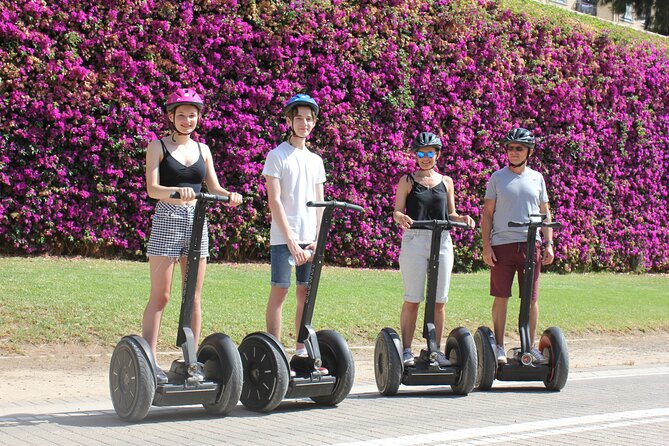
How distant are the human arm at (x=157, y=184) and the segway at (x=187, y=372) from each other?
0.06m

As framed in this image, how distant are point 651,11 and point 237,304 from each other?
26.4m

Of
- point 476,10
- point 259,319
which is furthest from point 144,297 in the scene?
point 476,10

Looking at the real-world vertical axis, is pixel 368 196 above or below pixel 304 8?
below

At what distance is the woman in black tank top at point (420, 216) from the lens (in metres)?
8.22

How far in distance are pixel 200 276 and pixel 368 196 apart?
33.0 ft

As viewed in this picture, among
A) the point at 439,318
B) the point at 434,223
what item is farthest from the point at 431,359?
the point at 434,223

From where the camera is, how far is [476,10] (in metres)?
18.2

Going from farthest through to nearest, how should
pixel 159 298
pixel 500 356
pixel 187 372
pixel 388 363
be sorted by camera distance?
1. pixel 500 356
2. pixel 388 363
3. pixel 159 298
4. pixel 187 372

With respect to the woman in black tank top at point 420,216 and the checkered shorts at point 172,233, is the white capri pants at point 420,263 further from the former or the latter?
the checkered shorts at point 172,233

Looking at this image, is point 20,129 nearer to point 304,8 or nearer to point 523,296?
point 304,8

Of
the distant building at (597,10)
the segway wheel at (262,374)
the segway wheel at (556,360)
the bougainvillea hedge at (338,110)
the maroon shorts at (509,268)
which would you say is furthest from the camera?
the distant building at (597,10)

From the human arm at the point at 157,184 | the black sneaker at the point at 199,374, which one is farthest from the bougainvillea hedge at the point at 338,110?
the black sneaker at the point at 199,374

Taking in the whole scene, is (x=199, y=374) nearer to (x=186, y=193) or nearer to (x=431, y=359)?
(x=186, y=193)

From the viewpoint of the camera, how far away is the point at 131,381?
636 centimetres
